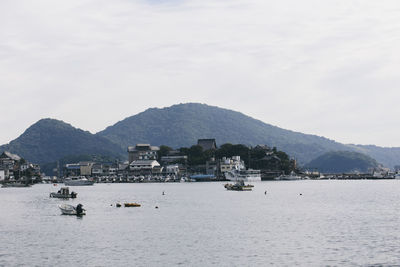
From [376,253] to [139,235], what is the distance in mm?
26062

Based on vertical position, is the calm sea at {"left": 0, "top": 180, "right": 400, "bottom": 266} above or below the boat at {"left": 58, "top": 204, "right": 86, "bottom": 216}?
below

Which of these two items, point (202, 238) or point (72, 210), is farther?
point (72, 210)

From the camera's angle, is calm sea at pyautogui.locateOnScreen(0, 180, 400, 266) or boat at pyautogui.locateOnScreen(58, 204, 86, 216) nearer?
calm sea at pyautogui.locateOnScreen(0, 180, 400, 266)

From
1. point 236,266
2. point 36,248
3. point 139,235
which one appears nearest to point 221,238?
point 139,235

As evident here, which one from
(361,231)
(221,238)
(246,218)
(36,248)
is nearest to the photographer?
(36,248)

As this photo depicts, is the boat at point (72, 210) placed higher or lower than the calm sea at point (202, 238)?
higher

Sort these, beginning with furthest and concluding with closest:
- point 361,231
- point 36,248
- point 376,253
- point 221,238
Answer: point 361,231 < point 221,238 < point 36,248 < point 376,253

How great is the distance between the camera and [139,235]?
209 ft

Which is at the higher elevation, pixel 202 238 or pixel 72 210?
pixel 72 210

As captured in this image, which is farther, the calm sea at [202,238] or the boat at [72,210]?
the boat at [72,210]

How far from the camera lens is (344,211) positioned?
94.2 metres

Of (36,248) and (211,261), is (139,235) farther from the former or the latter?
(211,261)

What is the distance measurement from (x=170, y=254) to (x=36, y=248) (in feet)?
45.0

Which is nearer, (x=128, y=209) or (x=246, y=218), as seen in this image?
(x=246, y=218)
